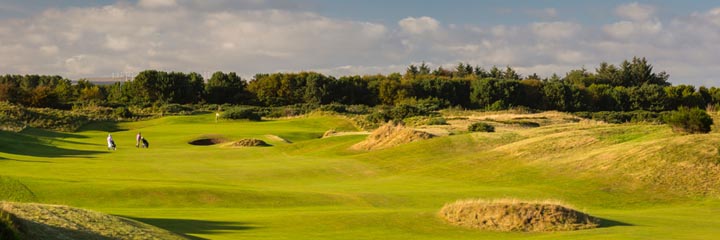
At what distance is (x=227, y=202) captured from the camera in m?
22.8

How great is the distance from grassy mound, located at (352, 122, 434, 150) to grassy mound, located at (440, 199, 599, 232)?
75.1 feet

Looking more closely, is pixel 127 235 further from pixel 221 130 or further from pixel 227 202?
pixel 221 130

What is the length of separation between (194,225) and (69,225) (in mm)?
4838

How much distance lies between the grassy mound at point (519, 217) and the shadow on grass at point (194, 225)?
5.02m

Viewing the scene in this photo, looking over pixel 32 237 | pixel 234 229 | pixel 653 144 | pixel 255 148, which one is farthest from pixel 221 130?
pixel 32 237

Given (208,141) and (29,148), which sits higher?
(29,148)

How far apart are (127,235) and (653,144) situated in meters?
22.8

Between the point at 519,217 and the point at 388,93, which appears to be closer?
the point at 519,217

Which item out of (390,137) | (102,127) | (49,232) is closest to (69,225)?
(49,232)

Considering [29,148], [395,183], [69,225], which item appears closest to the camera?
[69,225]

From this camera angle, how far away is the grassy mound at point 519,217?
1792 centimetres

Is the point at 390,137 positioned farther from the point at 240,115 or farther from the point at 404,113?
the point at 240,115

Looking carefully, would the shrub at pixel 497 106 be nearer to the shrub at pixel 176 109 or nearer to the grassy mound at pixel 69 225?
the shrub at pixel 176 109

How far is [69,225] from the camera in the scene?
39.0ft
